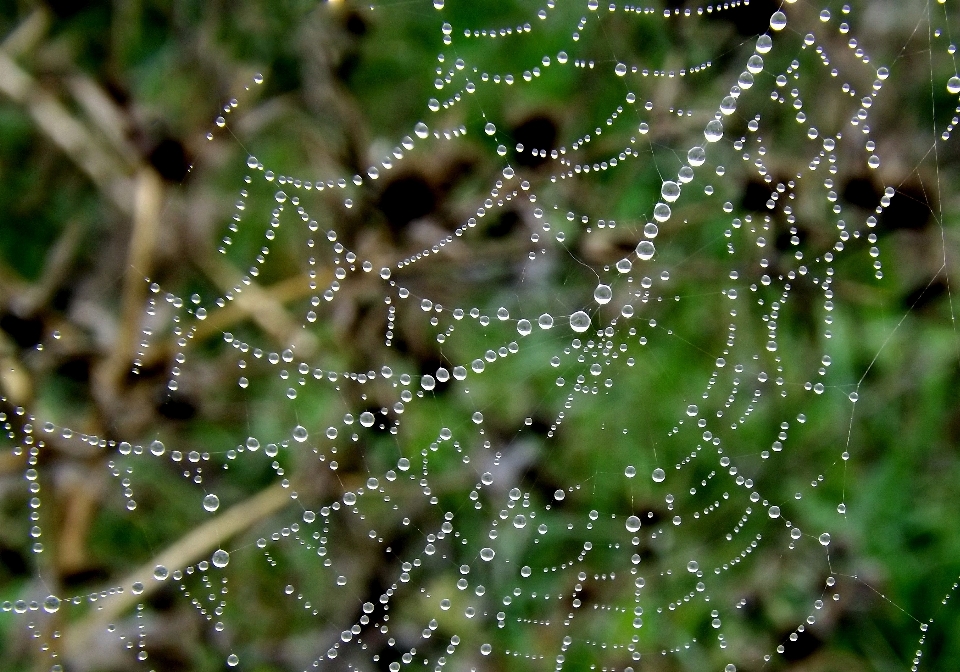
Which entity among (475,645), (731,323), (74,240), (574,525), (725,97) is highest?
(725,97)

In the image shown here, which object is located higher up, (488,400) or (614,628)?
(488,400)

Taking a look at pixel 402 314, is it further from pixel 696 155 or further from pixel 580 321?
pixel 696 155

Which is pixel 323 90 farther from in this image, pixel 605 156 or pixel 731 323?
pixel 731 323

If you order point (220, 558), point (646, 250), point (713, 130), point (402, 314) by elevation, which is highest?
point (713, 130)

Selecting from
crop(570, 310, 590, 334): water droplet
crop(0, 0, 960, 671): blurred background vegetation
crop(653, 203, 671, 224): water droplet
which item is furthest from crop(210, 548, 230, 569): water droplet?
crop(653, 203, 671, 224): water droplet

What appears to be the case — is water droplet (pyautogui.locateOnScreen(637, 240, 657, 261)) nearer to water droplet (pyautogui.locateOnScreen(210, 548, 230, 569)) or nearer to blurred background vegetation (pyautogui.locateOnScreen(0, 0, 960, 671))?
blurred background vegetation (pyautogui.locateOnScreen(0, 0, 960, 671))

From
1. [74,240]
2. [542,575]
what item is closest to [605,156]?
[542,575]

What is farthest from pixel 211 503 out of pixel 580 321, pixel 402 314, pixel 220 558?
Answer: pixel 580 321
